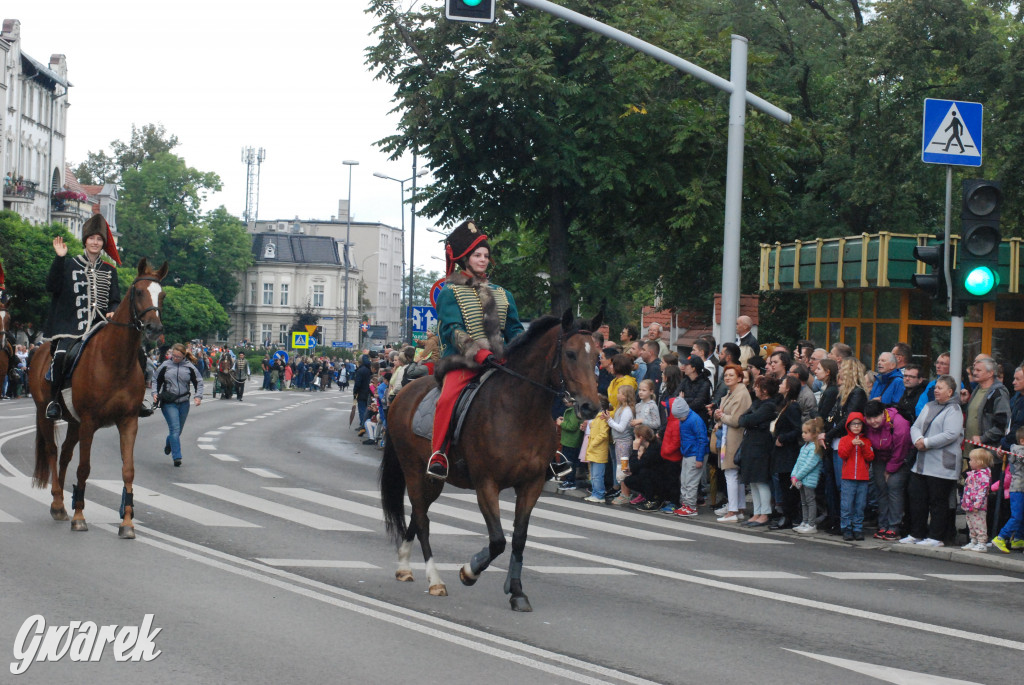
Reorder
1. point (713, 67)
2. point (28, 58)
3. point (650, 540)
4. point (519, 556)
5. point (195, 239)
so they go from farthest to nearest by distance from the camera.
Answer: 1. point (195, 239)
2. point (28, 58)
3. point (713, 67)
4. point (650, 540)
5. point (519, 556)

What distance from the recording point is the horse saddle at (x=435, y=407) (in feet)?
31.0

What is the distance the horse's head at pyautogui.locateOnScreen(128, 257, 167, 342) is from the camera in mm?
11742

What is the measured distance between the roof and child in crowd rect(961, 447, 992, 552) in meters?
136

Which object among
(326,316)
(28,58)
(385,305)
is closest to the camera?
(28,58)

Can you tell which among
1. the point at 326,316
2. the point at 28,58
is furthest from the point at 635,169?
the point at 326,316

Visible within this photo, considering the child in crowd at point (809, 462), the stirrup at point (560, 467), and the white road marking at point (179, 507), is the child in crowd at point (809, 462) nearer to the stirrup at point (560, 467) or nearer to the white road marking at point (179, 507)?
the stirrup at point (560, 467)

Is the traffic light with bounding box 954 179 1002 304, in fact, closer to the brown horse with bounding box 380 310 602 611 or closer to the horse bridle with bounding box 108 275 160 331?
the brown horse with bounding box 380 310 602 611

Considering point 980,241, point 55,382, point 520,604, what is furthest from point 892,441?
point 55,382

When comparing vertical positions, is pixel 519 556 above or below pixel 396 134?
below

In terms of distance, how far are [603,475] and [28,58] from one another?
7559cm

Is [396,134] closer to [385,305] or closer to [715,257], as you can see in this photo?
[715,257]

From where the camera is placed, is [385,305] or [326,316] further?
[385,305]

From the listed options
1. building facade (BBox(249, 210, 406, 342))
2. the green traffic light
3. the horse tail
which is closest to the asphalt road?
the horse tail

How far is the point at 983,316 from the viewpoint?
27031mm
